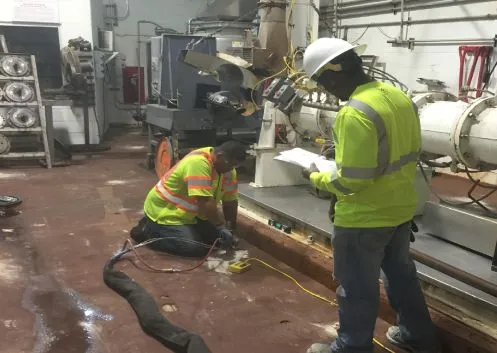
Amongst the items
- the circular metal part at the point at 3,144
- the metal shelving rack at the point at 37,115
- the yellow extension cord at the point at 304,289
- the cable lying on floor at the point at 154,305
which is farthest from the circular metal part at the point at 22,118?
the yellow extension cord at the point at 304,289

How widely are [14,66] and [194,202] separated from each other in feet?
13.1

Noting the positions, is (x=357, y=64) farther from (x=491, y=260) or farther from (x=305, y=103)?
(x=305, y=103)

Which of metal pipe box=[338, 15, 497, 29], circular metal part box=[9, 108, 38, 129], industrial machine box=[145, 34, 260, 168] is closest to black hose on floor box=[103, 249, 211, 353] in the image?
industrial machine box=[145, 34, 260, 168]

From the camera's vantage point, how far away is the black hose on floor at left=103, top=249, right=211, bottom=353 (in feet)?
7.47

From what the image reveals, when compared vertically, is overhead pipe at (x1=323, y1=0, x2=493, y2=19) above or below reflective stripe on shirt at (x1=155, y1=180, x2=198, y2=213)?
above

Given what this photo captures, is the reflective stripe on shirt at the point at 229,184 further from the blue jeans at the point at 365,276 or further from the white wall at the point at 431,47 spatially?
the white wall at the point at 431,47

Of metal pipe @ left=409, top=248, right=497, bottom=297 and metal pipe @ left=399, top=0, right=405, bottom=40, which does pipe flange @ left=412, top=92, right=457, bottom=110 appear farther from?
metal pipe @ left=399, top=0, right=405, bottom=40

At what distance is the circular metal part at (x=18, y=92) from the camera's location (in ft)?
19.5

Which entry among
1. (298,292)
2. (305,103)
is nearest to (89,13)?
(305,103)

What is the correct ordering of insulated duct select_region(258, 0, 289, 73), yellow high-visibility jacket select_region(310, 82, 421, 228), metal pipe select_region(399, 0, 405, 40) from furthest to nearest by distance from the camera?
1. metal pipe select_region(399, 0, 405, 40)
2. insulated duct select_region(258, 0, 289, 73)
3. yellow high-visibility jacket select_region(310, 82, 421, 228)

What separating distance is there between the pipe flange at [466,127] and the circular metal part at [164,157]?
3.14 metres

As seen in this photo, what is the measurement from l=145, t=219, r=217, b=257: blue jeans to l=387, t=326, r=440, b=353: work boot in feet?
4.66

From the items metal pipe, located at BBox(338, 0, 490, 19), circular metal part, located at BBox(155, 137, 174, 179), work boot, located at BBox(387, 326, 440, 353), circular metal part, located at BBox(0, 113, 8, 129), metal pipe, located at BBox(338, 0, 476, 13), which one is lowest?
work boot, located at BBox(387, 326, 440, 353)

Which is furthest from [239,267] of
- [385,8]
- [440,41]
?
[385,8]
